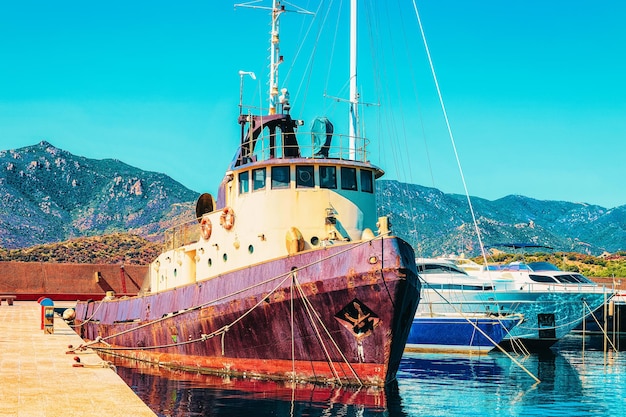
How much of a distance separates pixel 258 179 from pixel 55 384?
8.56 meters

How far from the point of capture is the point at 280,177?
2052 cm

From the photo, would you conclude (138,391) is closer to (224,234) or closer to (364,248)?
(224,234)

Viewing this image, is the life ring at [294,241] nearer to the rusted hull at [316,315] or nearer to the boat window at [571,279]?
the rusted hull at [316,315]

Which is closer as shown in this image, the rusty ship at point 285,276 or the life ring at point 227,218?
the rusty ship at point 285,276

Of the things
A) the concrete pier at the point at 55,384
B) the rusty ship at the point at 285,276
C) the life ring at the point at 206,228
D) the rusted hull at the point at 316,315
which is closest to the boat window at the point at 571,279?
the rusty ship at the point at 285,276

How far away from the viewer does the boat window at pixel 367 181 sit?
836 inches

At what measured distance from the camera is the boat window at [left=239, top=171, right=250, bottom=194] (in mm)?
21062

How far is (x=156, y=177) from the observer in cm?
15900

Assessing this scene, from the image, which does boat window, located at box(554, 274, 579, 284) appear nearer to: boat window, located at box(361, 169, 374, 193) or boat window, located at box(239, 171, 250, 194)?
boat window, located at box(361, 169, 374, 193)

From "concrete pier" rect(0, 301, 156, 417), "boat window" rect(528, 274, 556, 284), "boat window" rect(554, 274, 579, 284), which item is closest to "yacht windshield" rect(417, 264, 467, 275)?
"boat window" rect(528, 274, 556, 284)

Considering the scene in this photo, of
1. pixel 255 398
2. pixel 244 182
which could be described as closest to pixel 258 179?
pixel 244 182

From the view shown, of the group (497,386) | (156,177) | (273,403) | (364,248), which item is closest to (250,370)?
(273,403)

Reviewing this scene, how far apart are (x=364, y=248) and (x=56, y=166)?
14875 centimetres

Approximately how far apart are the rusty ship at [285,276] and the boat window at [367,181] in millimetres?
28
